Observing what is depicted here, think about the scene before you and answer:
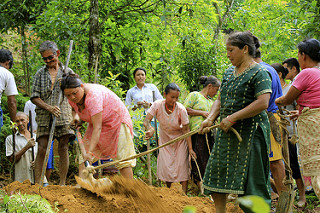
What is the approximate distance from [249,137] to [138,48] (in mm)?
5847

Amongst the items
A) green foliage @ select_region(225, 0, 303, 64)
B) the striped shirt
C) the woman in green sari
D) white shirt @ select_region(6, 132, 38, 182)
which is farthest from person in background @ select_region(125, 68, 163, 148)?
green foliage @ select_region(225, 0, 303, 64)

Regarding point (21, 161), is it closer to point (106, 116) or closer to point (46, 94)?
point (46, 94)

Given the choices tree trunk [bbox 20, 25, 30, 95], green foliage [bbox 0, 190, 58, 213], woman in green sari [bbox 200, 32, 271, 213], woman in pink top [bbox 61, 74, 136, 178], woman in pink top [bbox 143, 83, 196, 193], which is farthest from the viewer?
tree trunk [bbox 20, 25, 30, 95]

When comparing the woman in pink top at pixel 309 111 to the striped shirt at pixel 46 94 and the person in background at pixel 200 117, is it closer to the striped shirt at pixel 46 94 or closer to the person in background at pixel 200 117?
the person in background at pixel 200 117

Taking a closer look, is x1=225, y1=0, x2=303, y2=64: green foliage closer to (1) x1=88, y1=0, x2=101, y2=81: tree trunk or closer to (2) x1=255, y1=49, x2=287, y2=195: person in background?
(1) x1=88, y1=0, x2=101, y2=81: tree trunk

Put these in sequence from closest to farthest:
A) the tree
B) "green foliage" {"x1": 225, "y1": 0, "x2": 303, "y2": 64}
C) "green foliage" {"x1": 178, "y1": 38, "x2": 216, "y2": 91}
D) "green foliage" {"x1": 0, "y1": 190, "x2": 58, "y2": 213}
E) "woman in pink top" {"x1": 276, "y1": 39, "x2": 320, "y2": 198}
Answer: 1. "green foliage" {"x1": 0, "y1": 190, "x2": 58, "y2": 213}
2. "woman in pink top" {"x1": 276, "y1": 39, "x2": 320, "y2": 198}
3. "green foliage" {"x1": 178, "y1": 38, "x2": 216, "y2": 91}
4. the tree
5. "green foliage" {"x1": 225, "y1": 0, "x2": 303, "y2": 64}

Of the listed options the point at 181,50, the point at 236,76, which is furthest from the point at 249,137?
the point at 181,50

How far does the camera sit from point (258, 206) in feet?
2.88

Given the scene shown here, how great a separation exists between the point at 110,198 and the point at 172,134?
2.25m

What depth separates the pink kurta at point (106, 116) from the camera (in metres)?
4.29

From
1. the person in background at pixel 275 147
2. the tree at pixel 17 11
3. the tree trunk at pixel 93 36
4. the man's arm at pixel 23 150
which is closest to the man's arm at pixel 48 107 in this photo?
the man's arm at pixel 23 150

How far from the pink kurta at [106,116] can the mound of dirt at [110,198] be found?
0.63 m

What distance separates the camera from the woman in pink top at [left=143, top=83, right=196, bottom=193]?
587 cm

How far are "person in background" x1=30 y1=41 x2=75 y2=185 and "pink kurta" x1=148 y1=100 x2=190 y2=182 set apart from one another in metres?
1.39
